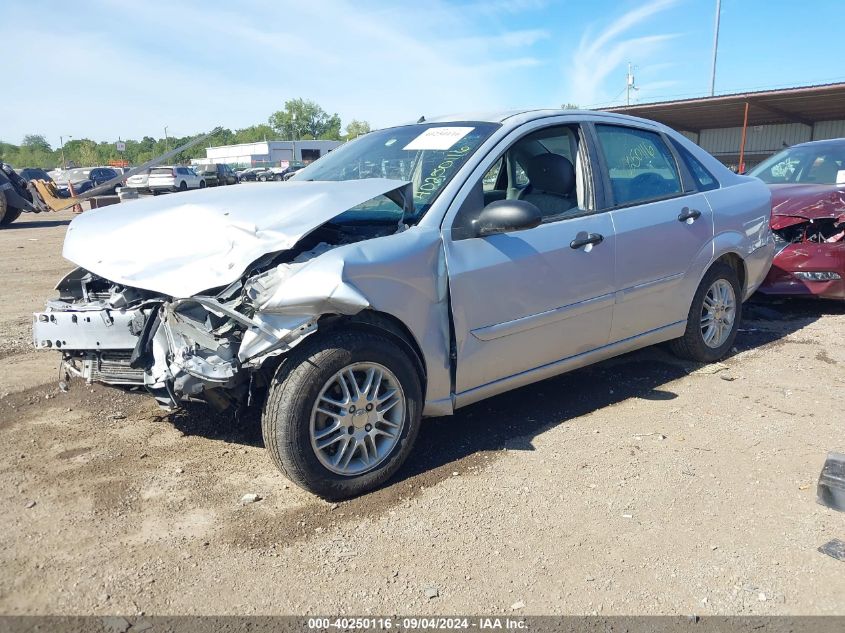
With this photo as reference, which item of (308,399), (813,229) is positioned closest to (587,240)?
(308,399)

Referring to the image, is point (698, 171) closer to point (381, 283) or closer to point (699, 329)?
point (699, 329)

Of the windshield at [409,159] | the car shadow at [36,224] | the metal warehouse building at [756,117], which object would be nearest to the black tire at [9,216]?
the car shadow at [36,224]

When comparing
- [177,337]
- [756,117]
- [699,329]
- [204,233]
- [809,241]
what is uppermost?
[756,117]

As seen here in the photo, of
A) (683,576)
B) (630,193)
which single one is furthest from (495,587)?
(630,193)

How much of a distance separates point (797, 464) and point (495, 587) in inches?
76.3

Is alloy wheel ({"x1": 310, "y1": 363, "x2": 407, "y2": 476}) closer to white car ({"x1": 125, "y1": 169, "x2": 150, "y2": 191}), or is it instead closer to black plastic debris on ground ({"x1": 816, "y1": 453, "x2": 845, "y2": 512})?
black plastic debris on ground ({"x1": 816, "y1": 453, "x2": 845, "y2": 512})

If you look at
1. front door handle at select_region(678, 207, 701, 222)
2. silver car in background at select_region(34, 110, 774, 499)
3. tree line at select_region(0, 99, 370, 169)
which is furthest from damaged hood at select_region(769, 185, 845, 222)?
tree line at select_region(0, 99, 370, 169)

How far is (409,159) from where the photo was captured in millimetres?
3980

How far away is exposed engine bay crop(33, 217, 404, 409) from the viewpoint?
2947 millimetres

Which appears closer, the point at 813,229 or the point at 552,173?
the point at 552,173

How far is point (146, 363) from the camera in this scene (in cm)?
324

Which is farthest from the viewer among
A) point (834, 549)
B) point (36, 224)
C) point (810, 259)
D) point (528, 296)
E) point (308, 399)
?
point (36, 224)

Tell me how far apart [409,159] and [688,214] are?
6.54 ft

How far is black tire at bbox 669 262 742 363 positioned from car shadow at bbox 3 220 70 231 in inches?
714
